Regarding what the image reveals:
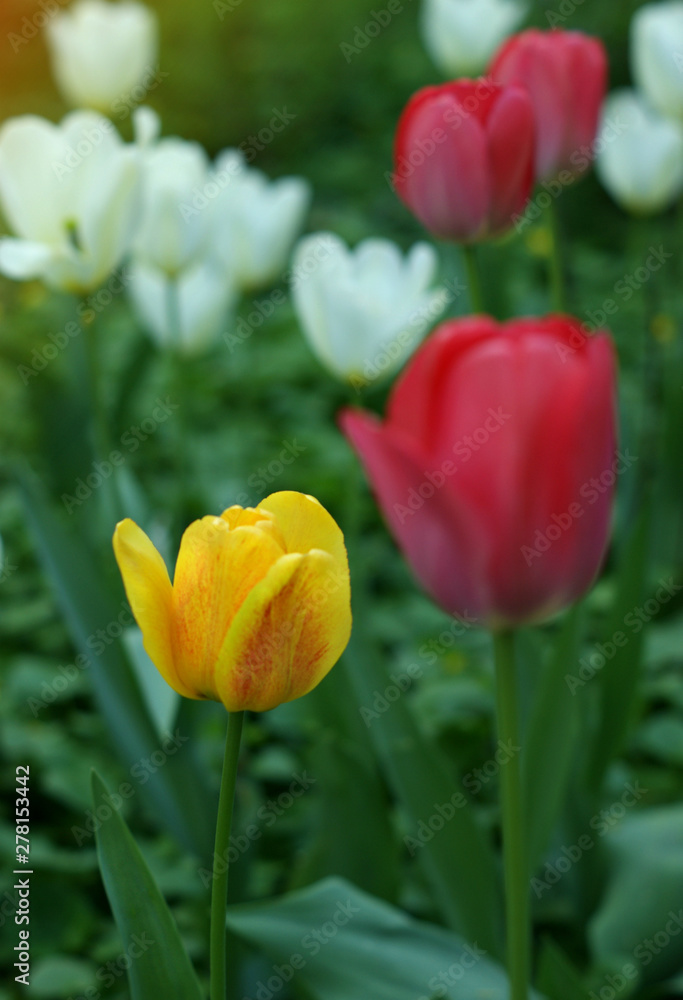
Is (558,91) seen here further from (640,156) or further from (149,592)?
Answer: (640,156)

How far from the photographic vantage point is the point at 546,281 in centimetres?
344

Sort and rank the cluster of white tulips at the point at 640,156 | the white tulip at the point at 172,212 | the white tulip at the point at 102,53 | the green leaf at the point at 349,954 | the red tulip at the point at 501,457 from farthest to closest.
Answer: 1. the white tulip at the point at 102,53
2. the cluster of white tulips at the point at 640,156
3. the white tulip at the point at 172,212
4. the green leaf at the point at 349,954
5. the red tulip at the point at 501,457

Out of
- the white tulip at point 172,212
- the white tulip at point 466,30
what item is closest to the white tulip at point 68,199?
the white tulip at point 172,212

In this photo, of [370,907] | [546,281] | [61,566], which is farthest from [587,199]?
[370,907]

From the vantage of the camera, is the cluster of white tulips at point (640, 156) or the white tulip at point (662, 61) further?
the cluster of white tulips at point (640, 156)

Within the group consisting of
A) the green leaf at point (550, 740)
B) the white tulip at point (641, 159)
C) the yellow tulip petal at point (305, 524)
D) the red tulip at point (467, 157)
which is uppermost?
the red tulip at point (467, 157)

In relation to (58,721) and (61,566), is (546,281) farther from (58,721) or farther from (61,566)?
(61,566)

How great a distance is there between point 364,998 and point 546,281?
2.81m

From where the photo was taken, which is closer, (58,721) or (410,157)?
(410,157)

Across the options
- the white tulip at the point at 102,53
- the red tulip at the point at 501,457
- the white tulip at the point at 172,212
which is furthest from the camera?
the white tulip at the point at 102,53

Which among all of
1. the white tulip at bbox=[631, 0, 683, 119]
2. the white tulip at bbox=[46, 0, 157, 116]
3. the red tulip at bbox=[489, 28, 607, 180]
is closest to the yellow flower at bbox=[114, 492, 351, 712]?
the red tulip at bbox=[489, 28, 607, 180]

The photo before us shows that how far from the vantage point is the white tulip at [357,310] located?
133 centimetres

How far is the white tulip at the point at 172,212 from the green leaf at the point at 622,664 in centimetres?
67

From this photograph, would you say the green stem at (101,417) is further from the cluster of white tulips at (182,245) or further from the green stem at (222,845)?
the green stem at (222,845)
